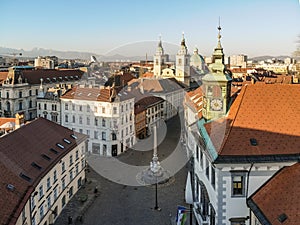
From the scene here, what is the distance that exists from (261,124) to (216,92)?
3707 mm

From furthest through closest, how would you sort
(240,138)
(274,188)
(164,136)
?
1. (164,136)
2. (240,138)
3. (274,188)

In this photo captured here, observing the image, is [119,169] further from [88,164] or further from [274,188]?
[274,188]

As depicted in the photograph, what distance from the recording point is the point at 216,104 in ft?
73.1

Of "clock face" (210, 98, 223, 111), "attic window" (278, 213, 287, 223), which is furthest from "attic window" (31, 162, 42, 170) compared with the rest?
"attic window" (278, 213, 287, 223)

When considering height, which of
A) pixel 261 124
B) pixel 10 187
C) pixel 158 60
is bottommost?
pixel 10 187

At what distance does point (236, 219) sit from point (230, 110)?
622 cm

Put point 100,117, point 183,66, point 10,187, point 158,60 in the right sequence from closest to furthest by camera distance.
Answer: point 10,187, point 100,117, point 183,66, point 158,60

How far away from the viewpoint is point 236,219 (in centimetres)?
1966

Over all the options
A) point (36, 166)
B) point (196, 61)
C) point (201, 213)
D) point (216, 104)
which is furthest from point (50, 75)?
point (216, 104)

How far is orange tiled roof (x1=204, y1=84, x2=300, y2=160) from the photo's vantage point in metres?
19.3

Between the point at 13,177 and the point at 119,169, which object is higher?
Result: the point at 13,177

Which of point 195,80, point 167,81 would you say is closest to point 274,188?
point 167,81

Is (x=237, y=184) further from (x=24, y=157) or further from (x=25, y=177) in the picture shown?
(x=24, y=157)

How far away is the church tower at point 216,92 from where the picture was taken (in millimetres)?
22125
